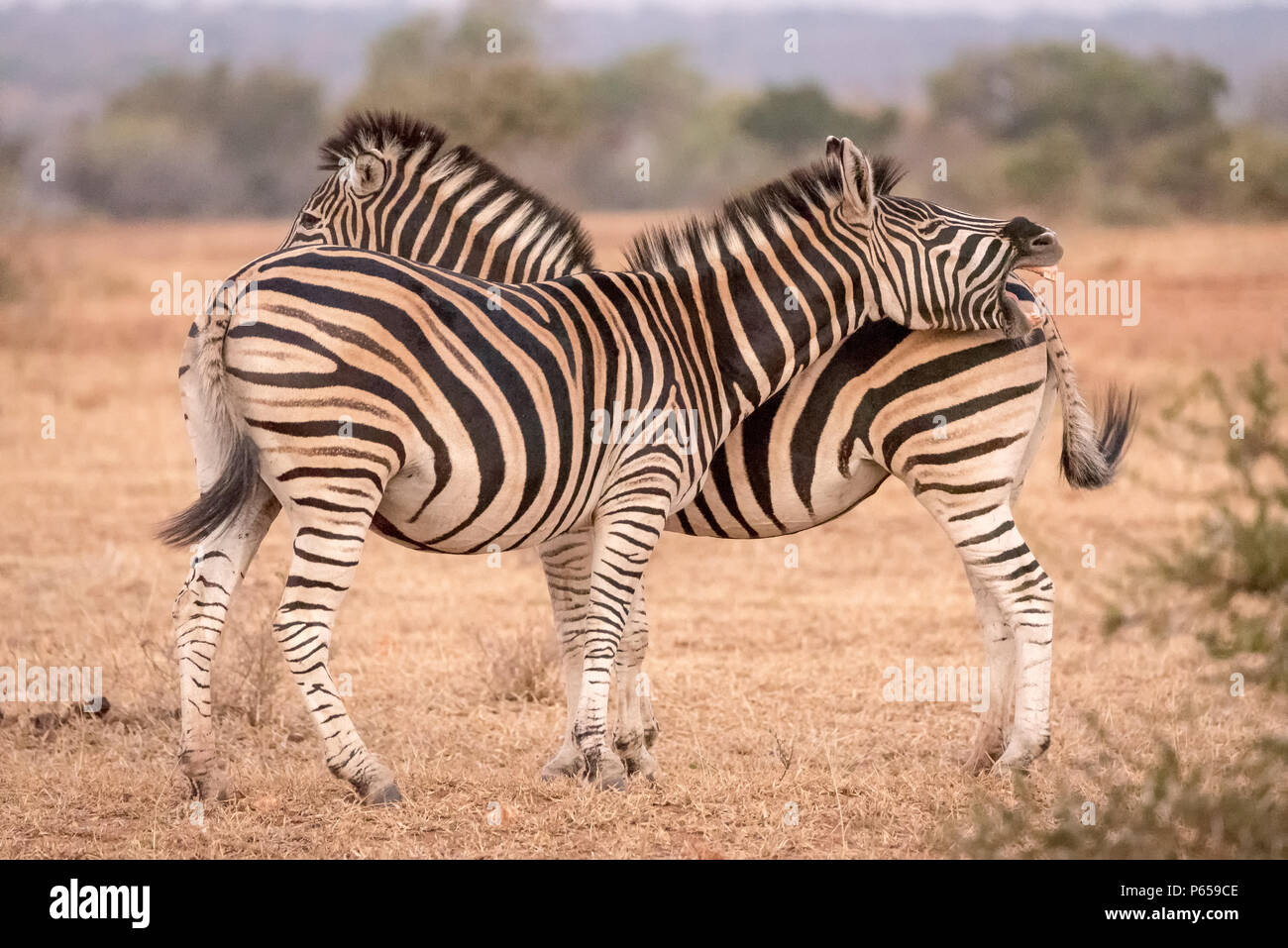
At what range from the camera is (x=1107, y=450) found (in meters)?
6.62

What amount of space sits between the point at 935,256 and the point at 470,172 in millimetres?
2037

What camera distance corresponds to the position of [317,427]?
512 cm

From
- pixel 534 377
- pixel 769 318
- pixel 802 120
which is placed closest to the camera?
pixel 534 377

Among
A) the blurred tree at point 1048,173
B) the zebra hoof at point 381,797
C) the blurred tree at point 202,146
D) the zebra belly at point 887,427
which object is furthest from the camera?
the blurred tree at point 202,146

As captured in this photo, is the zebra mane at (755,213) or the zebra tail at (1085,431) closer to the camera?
the zebra mane at (755,213)

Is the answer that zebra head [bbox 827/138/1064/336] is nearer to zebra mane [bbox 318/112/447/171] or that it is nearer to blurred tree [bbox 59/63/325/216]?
zebra mane [bbox 318/112/447/171]

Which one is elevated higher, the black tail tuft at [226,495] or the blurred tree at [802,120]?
the blurred tree at [802,120]

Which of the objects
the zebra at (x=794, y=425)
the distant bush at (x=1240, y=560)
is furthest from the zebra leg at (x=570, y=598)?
the distant bush at (x=1240, y=560)

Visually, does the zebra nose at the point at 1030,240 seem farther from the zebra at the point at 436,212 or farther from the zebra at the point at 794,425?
the zebra at the point at 436,212

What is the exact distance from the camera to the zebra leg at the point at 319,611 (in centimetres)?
520

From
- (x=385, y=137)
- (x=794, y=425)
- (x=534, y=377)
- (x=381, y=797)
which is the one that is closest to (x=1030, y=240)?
(x=794, y=425)

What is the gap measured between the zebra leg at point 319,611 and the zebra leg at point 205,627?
15.1 inches

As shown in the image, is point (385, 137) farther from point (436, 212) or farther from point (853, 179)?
point (853, 179)
